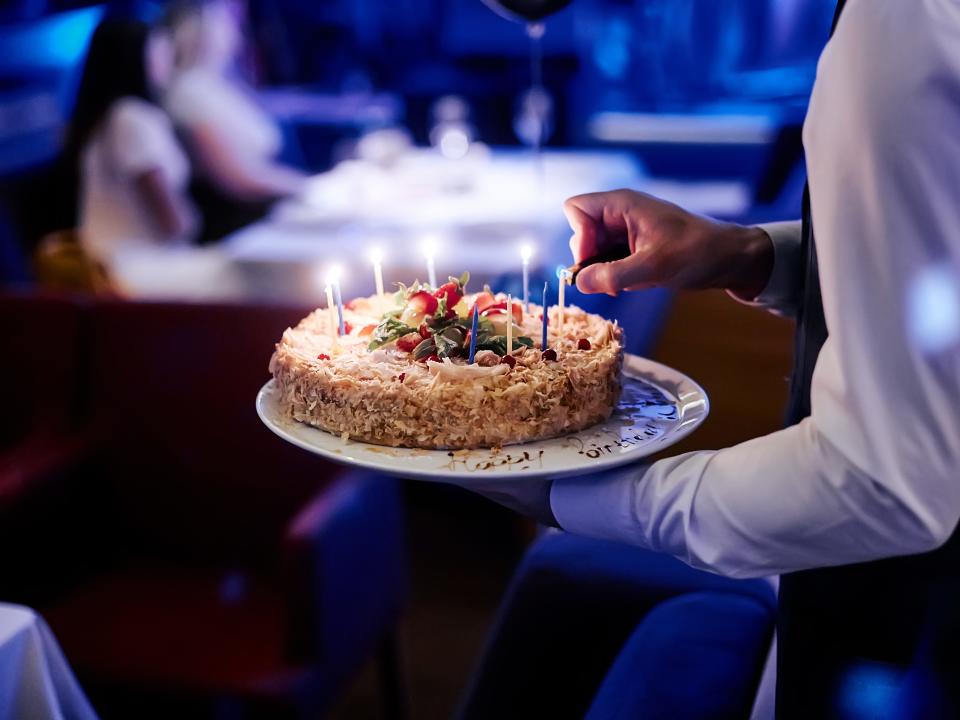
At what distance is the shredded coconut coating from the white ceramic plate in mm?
17

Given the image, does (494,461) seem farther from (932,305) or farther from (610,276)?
(932,305)

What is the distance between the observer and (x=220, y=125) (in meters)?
4.34

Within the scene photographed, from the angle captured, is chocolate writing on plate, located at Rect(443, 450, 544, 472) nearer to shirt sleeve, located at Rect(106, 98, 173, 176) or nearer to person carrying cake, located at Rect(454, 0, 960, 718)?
person carrying cake, located at Rect(454, 0, 960, 718)

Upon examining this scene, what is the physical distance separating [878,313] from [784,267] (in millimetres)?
484

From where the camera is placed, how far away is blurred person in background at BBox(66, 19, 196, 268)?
3922mm

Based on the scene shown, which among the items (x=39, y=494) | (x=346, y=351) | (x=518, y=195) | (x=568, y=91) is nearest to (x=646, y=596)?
(x=346, y=351)

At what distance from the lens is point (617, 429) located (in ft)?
3.70

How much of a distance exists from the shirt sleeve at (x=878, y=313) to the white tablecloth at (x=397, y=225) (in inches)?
59.8

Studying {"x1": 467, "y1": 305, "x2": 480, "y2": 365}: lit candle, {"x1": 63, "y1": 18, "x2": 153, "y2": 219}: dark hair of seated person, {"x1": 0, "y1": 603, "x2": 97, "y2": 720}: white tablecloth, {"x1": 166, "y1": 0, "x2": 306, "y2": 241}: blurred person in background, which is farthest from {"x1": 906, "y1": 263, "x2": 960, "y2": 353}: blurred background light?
{"x1": 63, "y1": 18, "x2": 153, "y2": 219}: dark hair of seated person

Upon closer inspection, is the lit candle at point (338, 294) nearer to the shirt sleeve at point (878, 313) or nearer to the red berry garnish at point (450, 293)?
the red berry garnish at point (450, 293)

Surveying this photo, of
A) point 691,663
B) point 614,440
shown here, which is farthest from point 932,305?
point 691,663

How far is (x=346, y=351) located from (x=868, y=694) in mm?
769

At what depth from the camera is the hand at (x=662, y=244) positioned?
118cm

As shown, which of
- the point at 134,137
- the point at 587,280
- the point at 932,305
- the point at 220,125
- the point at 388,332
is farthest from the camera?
the point at 220,125
